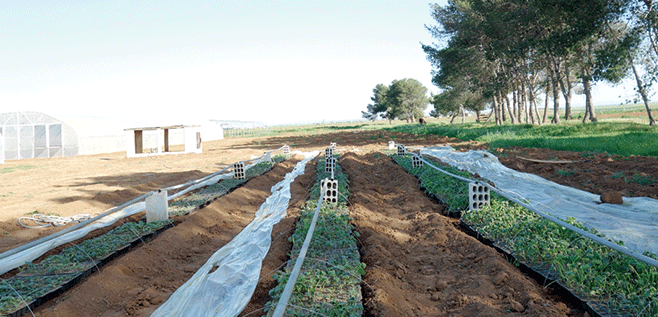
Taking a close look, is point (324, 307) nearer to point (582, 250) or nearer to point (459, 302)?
point (459, 302)

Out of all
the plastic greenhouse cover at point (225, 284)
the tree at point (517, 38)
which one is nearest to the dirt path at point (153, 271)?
the plastic greenhouse cover at point (225, 284)

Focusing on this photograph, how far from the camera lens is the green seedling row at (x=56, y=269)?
4346 mm

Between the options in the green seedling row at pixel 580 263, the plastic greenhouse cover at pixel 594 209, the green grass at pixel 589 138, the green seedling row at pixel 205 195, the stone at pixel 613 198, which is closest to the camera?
the green seedling row at pixel 580 263

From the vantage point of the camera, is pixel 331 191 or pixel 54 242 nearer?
pixel 54 242

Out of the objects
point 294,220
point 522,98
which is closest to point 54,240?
point 294,220

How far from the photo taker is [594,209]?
6.76 m

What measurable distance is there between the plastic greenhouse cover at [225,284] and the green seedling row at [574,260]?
116 inches

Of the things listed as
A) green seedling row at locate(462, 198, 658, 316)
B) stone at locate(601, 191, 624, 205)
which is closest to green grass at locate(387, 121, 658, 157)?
stone at locate(601, 191, 624, 205)

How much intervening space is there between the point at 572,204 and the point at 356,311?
5.12 meters

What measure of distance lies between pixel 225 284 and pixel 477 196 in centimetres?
439

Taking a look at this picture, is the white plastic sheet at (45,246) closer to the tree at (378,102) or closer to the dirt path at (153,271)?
the dirt path at (153,271)

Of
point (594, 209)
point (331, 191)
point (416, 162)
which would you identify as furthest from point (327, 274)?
point (416, 162)

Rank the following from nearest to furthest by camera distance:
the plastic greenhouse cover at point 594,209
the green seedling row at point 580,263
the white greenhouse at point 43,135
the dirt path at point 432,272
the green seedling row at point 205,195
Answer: the green seedling row at point 580,263 → the dirt path at point 432,272 → the plastic greenhouse cover at point 594,209 → the green seedling row at point 205,195 → the white greenhouse at point 43,135

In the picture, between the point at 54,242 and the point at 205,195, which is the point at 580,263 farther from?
the point at 205,195
